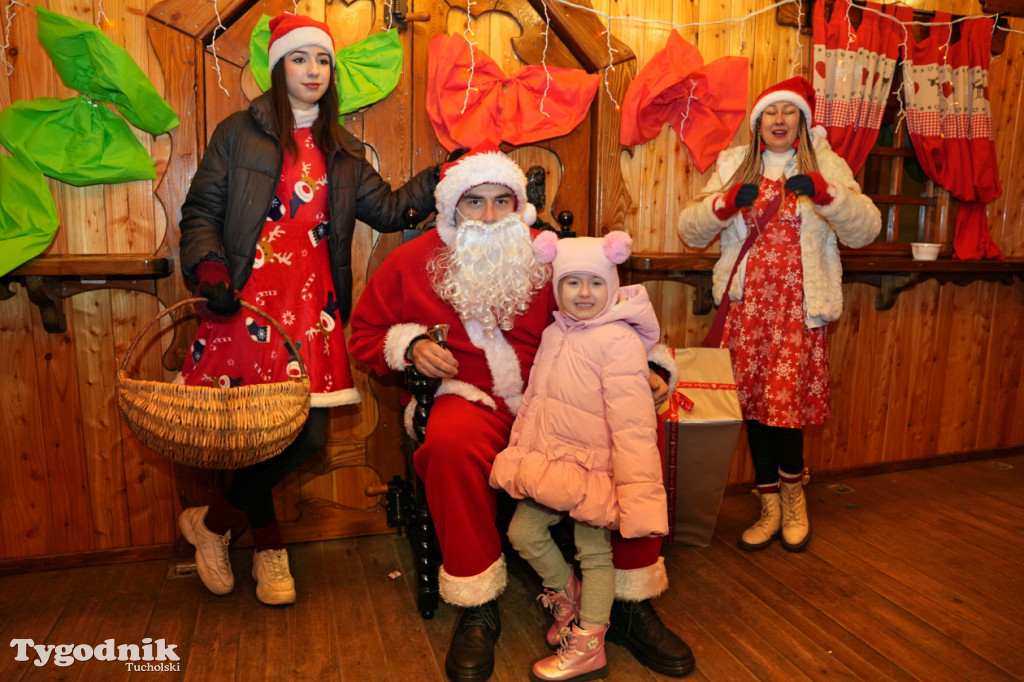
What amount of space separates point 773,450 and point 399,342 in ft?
5.14

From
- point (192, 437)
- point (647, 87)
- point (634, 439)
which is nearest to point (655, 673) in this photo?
point (634, 439)

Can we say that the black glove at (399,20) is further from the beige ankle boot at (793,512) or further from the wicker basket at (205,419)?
the beige ankle boot at (793,512)

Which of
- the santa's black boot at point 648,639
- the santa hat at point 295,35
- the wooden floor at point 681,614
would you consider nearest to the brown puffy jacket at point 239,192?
the santa hat at point 295,35

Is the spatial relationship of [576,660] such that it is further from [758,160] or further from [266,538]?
[758,160]

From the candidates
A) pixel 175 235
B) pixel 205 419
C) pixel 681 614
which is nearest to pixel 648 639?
pixel 681 614

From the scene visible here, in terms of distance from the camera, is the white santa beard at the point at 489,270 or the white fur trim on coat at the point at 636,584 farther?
the white santa beard at the point at 489,270

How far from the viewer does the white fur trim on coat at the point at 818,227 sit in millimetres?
2445

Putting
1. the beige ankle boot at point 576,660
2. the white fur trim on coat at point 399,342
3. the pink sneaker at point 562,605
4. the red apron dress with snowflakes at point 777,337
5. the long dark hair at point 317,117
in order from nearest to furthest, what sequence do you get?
the beige ankle boot at point 576,660 → the pink sneaker at point 562,605 → the white fur trim on coat at point 399,342 → the long dark hair at point 317,117 → the red apron dress with snowflakes at point 777,337

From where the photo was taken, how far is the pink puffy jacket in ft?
5.65

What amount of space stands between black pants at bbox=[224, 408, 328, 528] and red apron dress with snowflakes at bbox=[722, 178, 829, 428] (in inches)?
60.2

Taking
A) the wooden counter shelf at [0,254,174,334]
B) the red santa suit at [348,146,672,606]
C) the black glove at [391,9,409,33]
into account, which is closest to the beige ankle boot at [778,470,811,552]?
the red santa suit at [348,146,672,606]

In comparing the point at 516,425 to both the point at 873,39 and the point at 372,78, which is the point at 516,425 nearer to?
the point at 372,78

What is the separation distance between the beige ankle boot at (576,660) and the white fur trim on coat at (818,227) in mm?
1391

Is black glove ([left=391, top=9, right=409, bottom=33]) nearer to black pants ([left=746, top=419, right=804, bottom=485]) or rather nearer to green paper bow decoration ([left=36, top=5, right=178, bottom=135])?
green paper bow decoration ([left=36, top=5, right=178, bottom=135])
